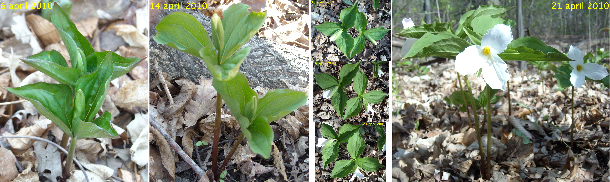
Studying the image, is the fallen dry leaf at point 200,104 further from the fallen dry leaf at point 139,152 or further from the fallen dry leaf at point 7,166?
the fallen dry leaf at point 7,166

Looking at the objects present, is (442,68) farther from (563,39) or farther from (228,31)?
(228,31)

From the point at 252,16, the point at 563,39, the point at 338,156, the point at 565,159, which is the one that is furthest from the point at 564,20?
the point at 252,16

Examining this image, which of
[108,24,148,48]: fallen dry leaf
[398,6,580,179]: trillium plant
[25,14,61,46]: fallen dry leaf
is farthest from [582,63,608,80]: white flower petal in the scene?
[25,14,61,46]: fallen dry leaf

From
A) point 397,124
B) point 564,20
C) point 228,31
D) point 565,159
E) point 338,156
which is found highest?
point 228,31

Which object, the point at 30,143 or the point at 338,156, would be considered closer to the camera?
the point at 338,156

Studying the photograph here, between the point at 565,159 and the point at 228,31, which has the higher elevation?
the point at 228,31

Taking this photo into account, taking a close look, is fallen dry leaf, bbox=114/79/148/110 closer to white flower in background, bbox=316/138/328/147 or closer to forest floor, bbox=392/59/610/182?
white flower in background, bbox=316/138/328/147
